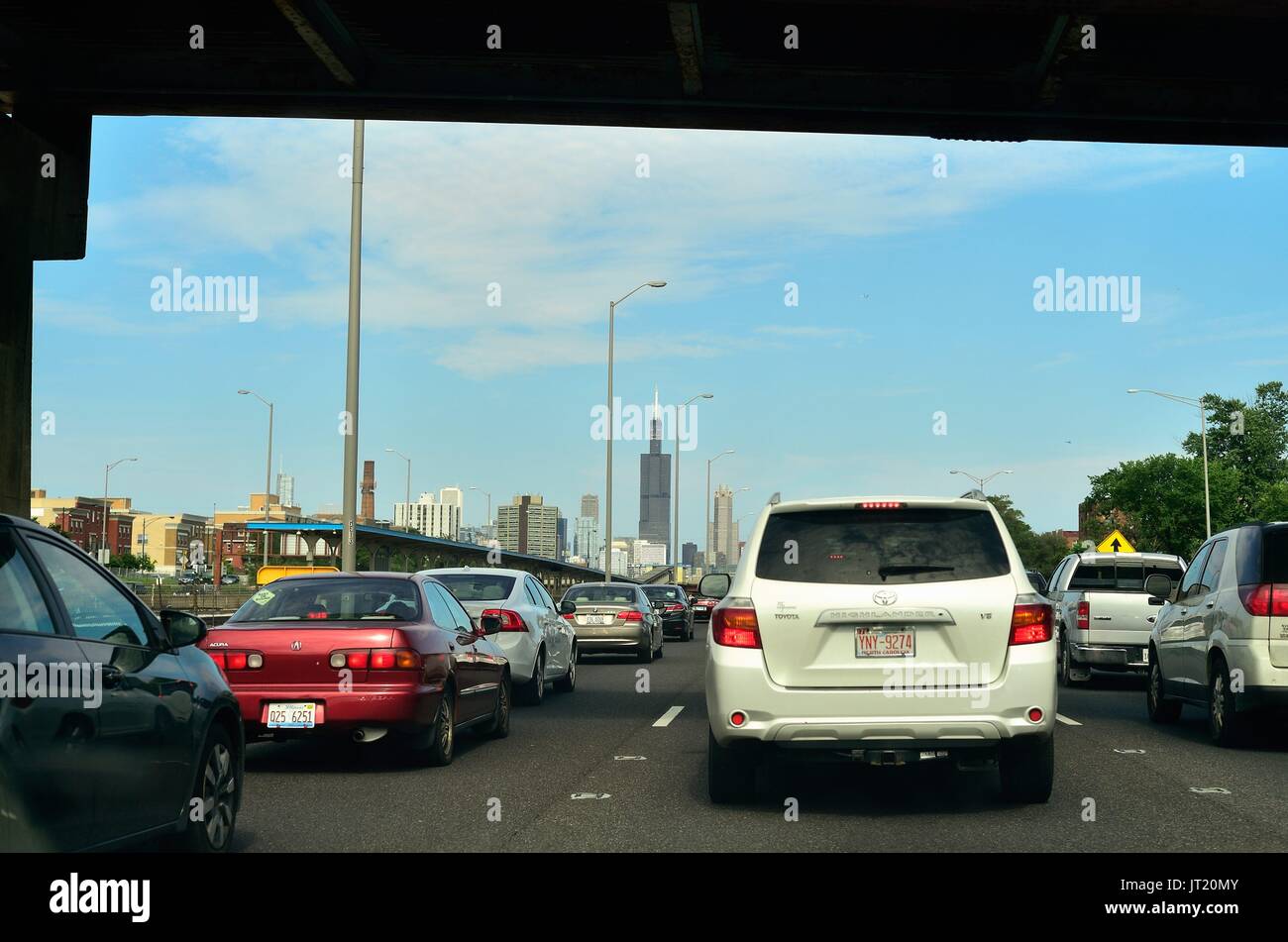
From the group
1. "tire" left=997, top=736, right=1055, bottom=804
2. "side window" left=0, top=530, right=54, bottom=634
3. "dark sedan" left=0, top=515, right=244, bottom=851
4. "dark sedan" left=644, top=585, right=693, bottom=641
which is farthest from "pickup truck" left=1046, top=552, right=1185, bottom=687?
"dark sedan" left=644, top=585, right=693, bottom=641

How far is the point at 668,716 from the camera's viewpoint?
15078mm

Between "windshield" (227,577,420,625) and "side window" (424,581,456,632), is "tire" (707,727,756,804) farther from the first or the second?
"side window" (424,581,456,632)

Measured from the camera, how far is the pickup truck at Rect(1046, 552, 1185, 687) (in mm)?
19031

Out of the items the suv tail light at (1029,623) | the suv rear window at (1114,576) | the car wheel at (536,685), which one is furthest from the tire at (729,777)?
the suv rear window at (1114,576)

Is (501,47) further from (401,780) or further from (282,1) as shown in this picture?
(401,780)

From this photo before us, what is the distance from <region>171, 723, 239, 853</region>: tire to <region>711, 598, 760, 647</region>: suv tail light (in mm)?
2821

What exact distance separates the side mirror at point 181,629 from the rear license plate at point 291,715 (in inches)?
149

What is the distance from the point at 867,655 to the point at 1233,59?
793cm

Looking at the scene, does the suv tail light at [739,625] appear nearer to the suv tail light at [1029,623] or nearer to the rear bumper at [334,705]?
the suv tail light at [1029,623]

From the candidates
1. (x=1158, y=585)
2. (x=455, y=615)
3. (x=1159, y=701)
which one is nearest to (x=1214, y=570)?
(x=1158, y=585)

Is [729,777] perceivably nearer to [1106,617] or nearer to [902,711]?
[902,711]
